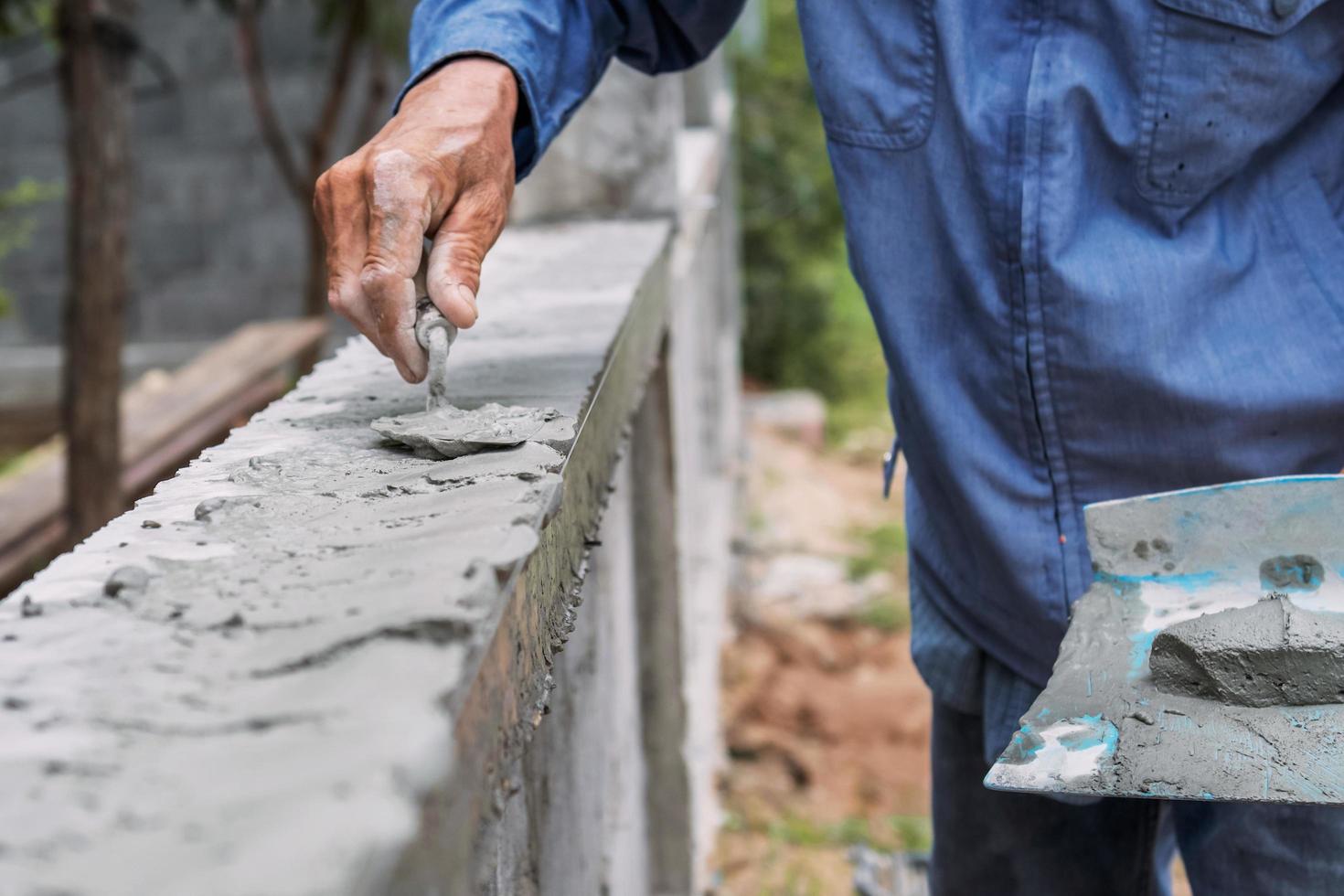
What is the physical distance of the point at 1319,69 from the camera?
1.28 meters

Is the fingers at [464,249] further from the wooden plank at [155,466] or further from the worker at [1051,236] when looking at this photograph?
the wooden plank at [155,466]

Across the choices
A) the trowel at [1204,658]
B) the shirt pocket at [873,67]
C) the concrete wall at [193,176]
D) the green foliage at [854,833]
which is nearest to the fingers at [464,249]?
the shirt pocket at [873,67]

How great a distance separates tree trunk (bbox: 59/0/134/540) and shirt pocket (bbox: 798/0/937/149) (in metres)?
2.88

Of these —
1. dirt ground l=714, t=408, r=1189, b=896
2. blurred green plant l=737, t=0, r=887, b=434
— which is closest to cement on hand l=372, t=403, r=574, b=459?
dirt ground l=714, t=408, r=1189, b=896

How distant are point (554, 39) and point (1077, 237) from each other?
2.11 feet

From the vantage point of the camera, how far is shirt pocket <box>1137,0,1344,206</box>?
1.27 metres

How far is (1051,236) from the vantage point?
1.30m

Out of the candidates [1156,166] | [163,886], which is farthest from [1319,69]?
[163,886]

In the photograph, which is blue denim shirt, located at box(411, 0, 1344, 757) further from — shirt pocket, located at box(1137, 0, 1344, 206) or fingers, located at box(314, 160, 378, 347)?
fingers, located at box(314, 160, 378, 347)

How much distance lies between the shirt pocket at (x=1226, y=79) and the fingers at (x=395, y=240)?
0.74m

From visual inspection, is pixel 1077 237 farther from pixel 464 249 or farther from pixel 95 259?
pixel 95 259

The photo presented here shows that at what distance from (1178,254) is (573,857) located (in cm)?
94

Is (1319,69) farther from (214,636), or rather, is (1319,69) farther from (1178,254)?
(214,636)

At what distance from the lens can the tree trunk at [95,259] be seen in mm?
3660
